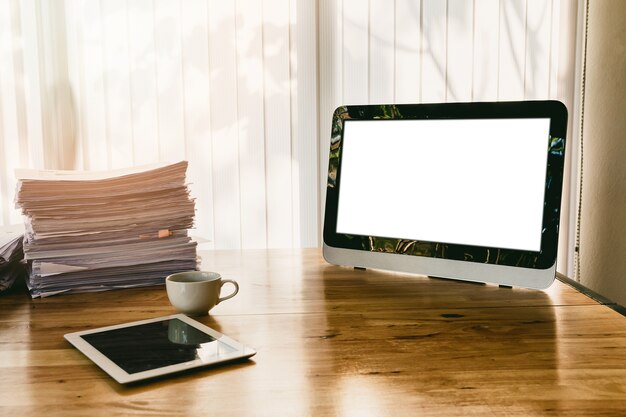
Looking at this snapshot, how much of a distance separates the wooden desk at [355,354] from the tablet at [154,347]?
1 cm

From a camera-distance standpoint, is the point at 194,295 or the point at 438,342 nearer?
the point at 438,342

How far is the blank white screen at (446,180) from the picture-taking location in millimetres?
1021

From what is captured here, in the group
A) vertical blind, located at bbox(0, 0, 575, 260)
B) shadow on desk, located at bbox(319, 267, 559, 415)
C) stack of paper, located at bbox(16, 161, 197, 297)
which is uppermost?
vertical blind, located at bbox(0, 0, 575, 260)

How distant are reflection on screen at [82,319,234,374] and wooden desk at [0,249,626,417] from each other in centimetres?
3

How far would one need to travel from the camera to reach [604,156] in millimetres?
1595

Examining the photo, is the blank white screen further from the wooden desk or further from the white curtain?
the white curtain

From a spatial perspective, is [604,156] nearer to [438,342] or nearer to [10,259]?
[438,342]

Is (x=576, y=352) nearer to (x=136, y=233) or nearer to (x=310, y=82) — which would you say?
(x=136, y=233)

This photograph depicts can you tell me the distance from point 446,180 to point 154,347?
2.05 ft

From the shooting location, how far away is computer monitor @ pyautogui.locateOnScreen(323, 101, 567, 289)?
3.30 feet

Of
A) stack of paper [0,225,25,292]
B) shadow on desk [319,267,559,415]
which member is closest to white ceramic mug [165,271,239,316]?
shadow on desk [319,267,559,415]

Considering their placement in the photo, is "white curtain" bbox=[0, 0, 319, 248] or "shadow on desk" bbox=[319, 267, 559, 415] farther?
"white curtain" bbox=[0, 0, 319, 248]

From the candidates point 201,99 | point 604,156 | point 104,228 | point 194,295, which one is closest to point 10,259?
point 104,228

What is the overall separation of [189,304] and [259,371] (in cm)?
25
